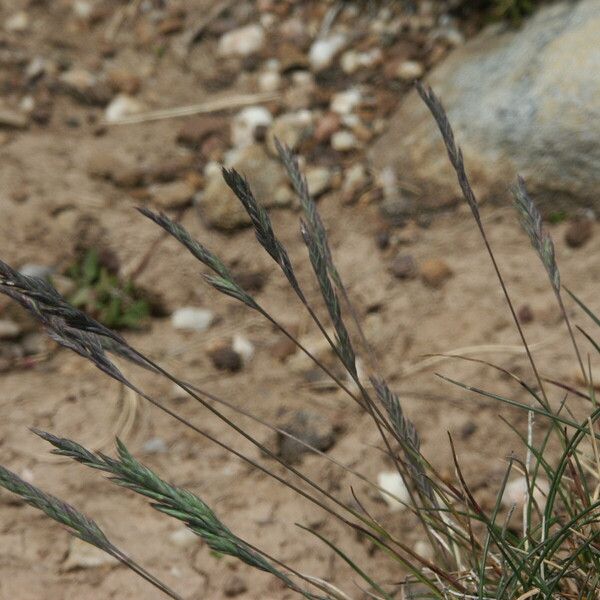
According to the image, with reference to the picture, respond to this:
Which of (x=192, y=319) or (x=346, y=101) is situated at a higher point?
(x=346, y=101)

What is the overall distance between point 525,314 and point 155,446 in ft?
3.69

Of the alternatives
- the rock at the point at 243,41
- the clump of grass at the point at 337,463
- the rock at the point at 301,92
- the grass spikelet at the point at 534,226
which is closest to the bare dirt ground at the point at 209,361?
the rock at the point at 243,41

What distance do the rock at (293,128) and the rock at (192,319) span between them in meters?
0.76

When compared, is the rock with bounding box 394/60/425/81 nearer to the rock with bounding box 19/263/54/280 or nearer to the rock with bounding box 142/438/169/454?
the rock with bounding box 19/263/54/280

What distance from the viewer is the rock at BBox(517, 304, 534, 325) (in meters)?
2.51

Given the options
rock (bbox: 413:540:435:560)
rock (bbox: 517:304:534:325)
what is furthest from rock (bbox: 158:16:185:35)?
rock (bbox: 413:540:435:560)

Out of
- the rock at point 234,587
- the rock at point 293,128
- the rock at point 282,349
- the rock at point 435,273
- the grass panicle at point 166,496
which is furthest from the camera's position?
the rock at point 293,128

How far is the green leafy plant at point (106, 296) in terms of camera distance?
2688mm

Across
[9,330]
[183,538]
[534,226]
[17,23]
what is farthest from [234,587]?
[17,23]

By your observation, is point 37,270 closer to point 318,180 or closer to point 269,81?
point 318,180

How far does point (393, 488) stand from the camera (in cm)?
208

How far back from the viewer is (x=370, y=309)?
2.74 meters

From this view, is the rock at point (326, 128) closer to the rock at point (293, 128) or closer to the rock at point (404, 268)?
the rock at point (293, 128)

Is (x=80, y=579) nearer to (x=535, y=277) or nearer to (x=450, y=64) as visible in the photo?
(x=535, y=277)
